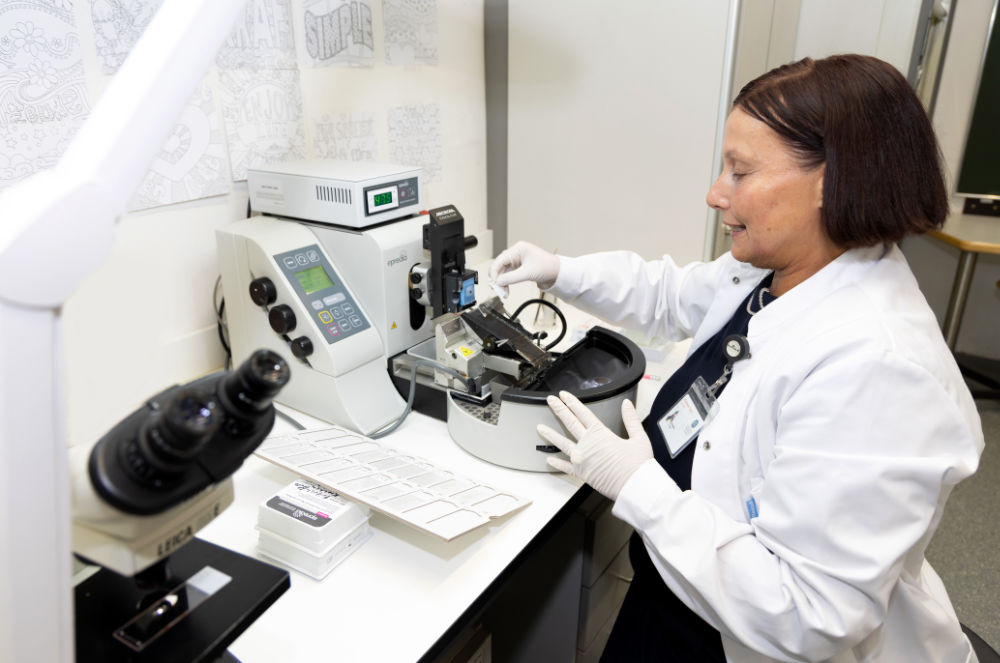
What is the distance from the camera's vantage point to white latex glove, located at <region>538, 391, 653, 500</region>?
3.49 ft

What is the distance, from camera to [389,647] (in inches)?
34.0

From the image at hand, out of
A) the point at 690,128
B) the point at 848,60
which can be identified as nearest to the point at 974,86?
the point at 690,128

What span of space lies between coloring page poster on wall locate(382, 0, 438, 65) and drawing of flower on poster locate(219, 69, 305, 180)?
1.26 ft

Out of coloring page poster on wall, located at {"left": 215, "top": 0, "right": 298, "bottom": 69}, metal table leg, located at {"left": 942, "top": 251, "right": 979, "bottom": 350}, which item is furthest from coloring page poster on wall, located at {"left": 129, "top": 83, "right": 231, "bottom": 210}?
metal table leg, located at {"left": 942, "top": 251, "right": 979, "bottom": 350}

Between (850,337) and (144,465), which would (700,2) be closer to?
(850,337)

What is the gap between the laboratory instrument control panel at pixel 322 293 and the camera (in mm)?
1263

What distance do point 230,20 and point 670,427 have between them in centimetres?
96

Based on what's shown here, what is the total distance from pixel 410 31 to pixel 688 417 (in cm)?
147

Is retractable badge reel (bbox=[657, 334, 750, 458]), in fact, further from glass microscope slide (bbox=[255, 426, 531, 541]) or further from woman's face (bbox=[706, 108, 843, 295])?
glass microscope slide (bbox=[255, 426, 531, 541])

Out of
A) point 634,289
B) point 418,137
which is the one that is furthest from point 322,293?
point 418,137

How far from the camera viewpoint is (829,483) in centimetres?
83

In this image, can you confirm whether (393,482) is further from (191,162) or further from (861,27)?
(861,27)

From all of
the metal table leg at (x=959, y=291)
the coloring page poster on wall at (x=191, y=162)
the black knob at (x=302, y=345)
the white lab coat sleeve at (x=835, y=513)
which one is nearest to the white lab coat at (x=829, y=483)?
the white lab coat sleeve at (x=835, y=513)

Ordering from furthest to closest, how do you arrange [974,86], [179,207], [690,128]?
[974,86]
[690,128]
[179,207]
